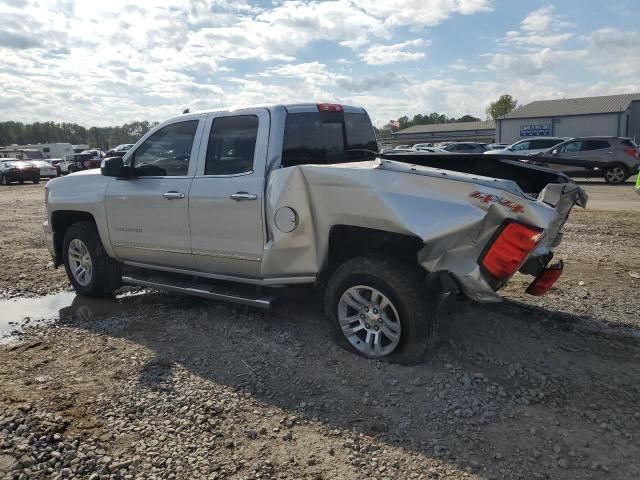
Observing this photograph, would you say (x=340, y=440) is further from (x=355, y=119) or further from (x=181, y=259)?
(x=355, y=119)

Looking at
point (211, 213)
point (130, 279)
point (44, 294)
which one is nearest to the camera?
point (211, 213)

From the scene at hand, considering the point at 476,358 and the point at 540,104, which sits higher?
the point at 540,104

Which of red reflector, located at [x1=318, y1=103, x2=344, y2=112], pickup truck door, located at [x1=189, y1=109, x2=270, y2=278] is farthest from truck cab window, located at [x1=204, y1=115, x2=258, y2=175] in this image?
red reflector, located at [x1=318, y1=103, x2=344, y2=112]

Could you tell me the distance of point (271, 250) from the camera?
454 cm

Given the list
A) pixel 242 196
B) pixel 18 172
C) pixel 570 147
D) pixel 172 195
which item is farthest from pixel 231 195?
pixel 18 172

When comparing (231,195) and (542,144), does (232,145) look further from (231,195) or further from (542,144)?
(542,144)

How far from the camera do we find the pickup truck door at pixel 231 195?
4.64 meters

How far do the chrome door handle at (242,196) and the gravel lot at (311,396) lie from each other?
4.05 ft

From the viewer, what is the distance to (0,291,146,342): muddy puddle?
564cm

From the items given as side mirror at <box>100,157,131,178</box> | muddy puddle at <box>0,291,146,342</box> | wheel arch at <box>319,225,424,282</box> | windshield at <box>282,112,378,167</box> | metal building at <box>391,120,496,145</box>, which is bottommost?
muddy puddle at <box>0,291,146,342</box>

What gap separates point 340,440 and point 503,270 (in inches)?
60.3

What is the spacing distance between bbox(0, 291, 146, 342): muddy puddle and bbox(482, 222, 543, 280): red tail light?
158 inches

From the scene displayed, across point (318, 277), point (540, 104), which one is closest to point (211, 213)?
point (318, 277)

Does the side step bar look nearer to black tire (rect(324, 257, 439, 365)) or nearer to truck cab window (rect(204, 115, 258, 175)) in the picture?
black tire (rect(324, 257, 439, 365))
